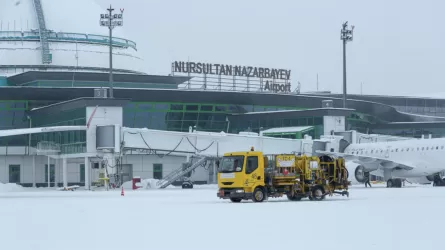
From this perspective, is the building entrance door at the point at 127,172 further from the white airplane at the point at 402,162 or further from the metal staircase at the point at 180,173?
the white airplane at the point at 402,162

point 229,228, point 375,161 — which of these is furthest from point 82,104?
point 229,228

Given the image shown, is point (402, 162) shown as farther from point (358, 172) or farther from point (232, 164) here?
point (232, 164)

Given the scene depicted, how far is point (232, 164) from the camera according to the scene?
42.2 meters

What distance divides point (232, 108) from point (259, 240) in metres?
69.6

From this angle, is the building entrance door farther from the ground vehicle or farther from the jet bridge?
the ground vehicle

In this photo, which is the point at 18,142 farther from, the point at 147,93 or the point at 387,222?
the point at 387,222

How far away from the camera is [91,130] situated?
216 feet

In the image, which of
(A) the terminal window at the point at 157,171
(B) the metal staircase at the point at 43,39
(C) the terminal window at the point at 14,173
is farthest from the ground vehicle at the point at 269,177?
(B) the metal staircase at the point at 43,39

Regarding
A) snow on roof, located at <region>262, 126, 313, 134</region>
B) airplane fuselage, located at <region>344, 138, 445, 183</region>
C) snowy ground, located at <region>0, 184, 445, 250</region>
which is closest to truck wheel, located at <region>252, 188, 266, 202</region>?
snowy ground, located at <region>0, 184, 445, 250</region>

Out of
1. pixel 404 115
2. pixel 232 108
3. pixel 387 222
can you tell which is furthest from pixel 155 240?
pixel 404 115

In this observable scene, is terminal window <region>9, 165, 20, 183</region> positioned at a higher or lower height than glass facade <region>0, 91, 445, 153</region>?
lower

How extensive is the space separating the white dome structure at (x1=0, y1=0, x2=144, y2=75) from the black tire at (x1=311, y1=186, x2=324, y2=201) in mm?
55366

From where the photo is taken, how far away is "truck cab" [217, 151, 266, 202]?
135 feet

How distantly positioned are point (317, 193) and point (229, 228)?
19340mm
